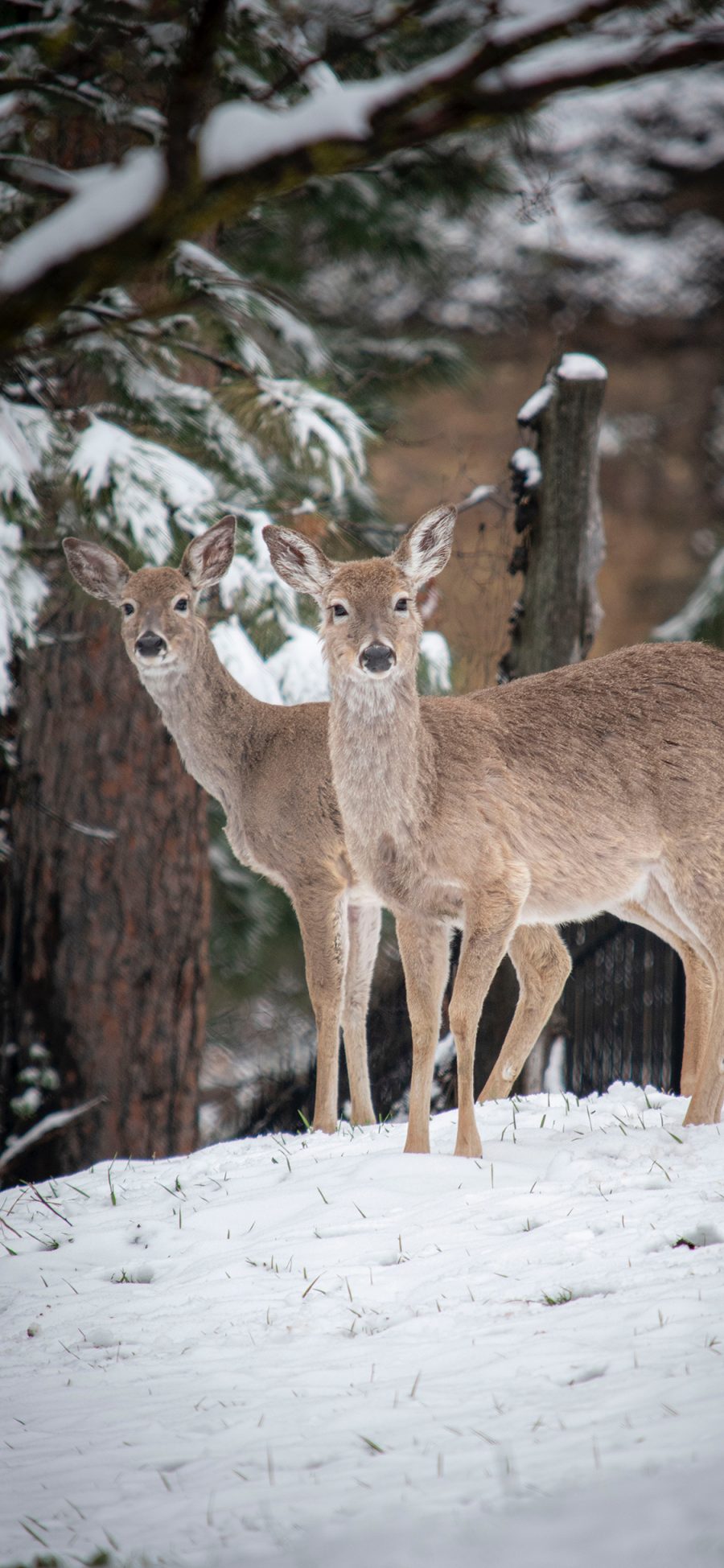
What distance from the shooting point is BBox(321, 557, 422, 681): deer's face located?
529 centimetres

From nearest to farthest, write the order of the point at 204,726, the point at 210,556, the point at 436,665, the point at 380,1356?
the point at 380,1356
the point at 210,556
the point at 204,726
the point at 436,665

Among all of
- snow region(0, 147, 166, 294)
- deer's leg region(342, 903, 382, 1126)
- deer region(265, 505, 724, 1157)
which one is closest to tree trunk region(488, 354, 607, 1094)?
deer's leg region(342, 903, 382, 1126)

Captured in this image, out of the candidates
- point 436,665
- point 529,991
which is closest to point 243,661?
point 436,665

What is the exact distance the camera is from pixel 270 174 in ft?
7.22

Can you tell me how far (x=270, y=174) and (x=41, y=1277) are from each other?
143 inches

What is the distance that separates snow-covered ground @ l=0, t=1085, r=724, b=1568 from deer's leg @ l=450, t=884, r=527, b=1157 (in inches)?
13.1

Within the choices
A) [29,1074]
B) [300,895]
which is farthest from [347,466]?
[29,1074]

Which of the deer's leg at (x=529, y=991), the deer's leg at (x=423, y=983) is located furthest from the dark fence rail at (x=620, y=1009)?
the deer's leg at (x=423, y=983)

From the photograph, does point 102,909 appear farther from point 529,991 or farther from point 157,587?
point 529,991

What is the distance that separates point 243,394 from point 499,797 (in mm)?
3758

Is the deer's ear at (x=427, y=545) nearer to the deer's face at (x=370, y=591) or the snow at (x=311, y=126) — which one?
the deer's face at (x=370, y=591)

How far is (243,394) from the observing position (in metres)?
8.30

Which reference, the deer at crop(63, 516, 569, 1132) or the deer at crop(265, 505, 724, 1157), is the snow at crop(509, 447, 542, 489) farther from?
the deer at crop(265, 505, 724, 1157)

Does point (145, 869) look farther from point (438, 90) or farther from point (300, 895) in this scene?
point (438, 90)
